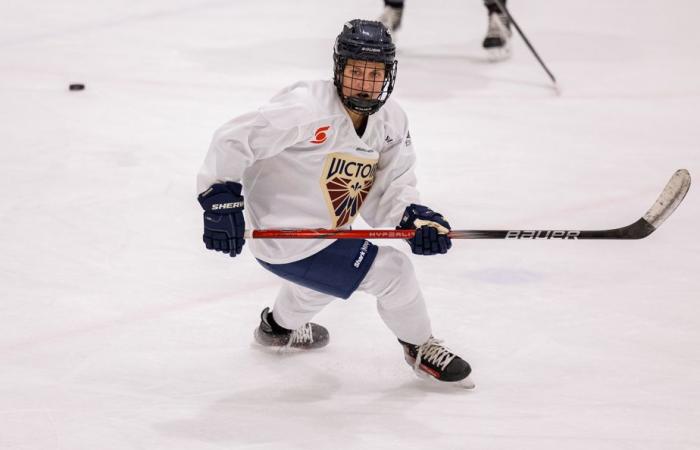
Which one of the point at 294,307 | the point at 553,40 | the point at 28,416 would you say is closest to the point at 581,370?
the point at 294,307

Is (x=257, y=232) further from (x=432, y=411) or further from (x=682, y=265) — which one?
(x=682, y=265)

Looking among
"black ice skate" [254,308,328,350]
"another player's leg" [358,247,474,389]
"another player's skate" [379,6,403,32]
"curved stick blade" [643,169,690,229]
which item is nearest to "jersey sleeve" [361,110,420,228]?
"another player's leg" [358,247,474,389]

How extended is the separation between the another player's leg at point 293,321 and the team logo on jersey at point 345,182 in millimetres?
220

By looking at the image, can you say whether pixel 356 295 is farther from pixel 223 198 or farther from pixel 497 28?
pixel 497 28

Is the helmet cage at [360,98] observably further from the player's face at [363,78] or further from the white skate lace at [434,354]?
the white skate lace at [434,354]

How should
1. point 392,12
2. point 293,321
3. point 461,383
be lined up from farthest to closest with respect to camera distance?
point 392,12
point 293,321
point 461,383

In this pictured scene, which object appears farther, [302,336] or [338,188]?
[302,336]

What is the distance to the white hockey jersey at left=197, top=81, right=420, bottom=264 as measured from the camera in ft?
7.48

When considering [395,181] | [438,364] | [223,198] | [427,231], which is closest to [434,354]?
[438,364]

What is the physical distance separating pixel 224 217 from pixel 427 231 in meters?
0.46

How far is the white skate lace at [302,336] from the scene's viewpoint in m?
2.68

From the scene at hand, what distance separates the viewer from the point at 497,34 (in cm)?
573

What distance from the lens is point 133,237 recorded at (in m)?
3.38


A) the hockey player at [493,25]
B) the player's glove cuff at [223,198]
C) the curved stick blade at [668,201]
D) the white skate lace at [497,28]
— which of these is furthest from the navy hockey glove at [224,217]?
the white skate lace at [497,28]
